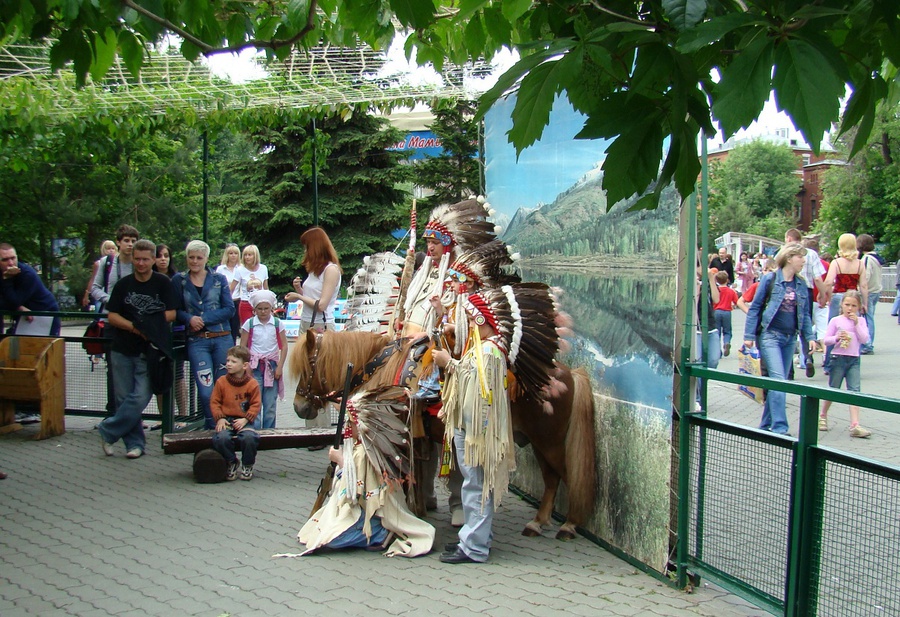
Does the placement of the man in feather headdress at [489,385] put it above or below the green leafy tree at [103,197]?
below

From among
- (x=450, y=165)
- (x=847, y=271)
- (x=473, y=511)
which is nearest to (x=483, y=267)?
(x=473, y=511)

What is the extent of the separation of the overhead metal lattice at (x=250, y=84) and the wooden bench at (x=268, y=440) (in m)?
4.09

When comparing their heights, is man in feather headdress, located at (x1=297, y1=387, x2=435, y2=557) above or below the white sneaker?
above

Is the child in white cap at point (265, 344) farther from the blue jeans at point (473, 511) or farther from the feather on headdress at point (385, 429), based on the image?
the blue jeans at point (473, 511)

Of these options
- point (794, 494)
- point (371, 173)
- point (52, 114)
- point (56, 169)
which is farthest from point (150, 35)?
point (56, 169)

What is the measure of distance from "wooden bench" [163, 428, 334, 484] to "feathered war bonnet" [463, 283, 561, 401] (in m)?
2.93

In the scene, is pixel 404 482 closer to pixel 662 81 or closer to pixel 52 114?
pixel 662 81

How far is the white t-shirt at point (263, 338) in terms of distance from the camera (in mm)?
8305

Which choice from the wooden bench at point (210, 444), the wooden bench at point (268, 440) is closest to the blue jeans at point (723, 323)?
the wooden bench at point (268, 440)

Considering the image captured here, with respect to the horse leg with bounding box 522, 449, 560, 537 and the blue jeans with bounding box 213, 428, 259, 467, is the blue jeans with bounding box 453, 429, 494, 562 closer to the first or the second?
the horse leg with bounding box 522, 449, 560, 537

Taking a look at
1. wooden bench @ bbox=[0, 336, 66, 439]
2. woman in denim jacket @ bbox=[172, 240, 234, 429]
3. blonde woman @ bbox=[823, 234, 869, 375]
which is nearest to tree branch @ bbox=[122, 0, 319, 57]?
woman in denim jacket @ bbox=[172, 240, 234, 429]

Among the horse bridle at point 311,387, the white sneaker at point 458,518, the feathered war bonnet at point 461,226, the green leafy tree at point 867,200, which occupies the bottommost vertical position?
the white sneaker at point 458,518

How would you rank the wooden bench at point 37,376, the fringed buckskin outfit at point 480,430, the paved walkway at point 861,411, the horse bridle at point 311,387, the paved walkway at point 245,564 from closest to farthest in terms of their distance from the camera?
the paved walkway at point 245,564 < the fringed buckskin outfit at point 480,430 < the horse bridle at point 311,387 < the paved walkway at point 861,411 < the wooden bench at point 37,376

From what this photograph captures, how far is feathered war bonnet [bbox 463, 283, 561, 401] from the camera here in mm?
5105
